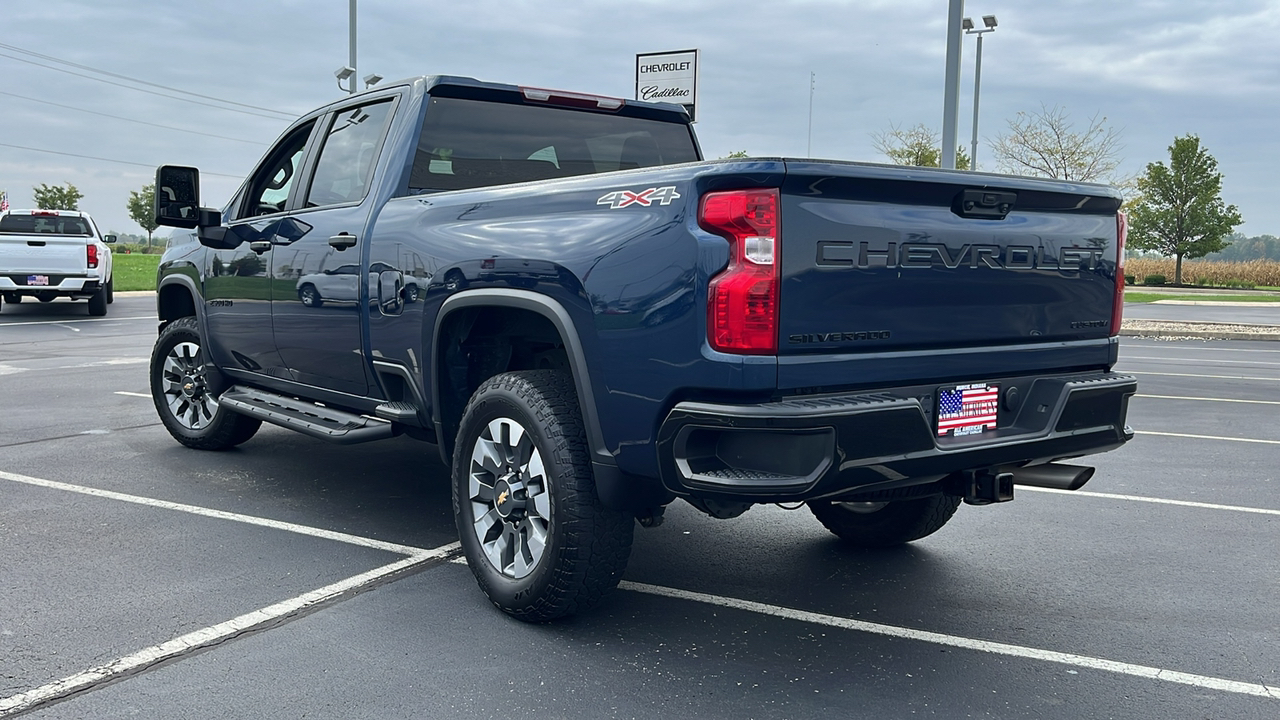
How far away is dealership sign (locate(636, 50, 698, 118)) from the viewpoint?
1227 cm

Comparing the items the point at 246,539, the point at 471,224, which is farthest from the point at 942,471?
the point at 246,539

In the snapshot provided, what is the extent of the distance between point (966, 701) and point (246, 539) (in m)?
3.23

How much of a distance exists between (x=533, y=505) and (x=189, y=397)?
3.92 meters

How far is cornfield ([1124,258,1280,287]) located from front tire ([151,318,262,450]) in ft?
159

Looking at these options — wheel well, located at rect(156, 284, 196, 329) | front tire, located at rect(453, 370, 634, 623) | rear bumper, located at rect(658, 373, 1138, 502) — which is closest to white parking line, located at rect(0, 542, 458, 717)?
front tire, located at rect(453, 370, 634, 623)

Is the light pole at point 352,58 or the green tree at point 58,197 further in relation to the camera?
the green tree at point 58,197

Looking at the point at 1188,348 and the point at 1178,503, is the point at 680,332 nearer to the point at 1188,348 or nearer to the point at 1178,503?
the point at 1178,503

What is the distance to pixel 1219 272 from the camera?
49844mm

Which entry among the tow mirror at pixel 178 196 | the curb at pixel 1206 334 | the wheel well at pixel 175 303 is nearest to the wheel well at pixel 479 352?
the tow mirror at pixel 178 196

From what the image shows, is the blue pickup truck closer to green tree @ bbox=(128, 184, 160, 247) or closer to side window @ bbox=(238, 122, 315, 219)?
side window @ bbox=(238, 122, 315, 219)

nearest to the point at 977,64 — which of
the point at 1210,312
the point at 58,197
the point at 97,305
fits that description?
the point at 1210,312

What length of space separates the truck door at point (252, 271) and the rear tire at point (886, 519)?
2.90 metres

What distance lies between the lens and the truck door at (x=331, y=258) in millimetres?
4945

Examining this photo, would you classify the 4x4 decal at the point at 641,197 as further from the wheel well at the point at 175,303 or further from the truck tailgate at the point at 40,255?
the truck tailgate at the point at 40,255
